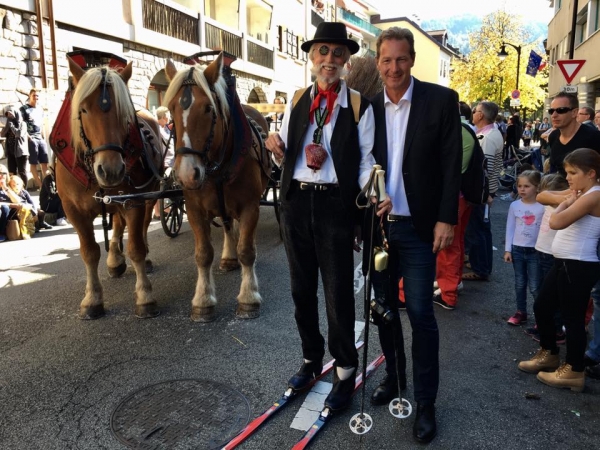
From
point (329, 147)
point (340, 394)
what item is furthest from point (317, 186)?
point (340, 394)

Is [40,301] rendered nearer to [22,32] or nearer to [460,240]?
[460,240]

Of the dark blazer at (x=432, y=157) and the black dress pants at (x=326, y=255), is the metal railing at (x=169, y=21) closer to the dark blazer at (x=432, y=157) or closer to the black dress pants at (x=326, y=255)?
the black dress pants at (x=326, y=255)

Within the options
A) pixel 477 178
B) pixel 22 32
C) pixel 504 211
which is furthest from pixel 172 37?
pixel 477 178

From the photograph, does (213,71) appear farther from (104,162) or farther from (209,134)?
(104,162)

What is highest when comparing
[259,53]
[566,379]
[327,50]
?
[259,53]

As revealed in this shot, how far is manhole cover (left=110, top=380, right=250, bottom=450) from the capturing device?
110 inches

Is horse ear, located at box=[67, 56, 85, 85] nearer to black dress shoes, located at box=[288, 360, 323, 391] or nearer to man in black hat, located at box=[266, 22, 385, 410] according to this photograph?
man in black hat, located at box=[266, 22, 385, 410]

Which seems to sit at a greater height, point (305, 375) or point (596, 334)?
point (596, 334)

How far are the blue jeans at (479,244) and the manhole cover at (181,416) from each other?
3531 millimetres

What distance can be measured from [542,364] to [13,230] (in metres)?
7.56

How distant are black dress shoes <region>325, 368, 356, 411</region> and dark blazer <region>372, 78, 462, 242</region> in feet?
3.43

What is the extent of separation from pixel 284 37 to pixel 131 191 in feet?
79.8

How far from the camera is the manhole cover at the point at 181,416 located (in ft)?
9.17

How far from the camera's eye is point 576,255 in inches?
128
